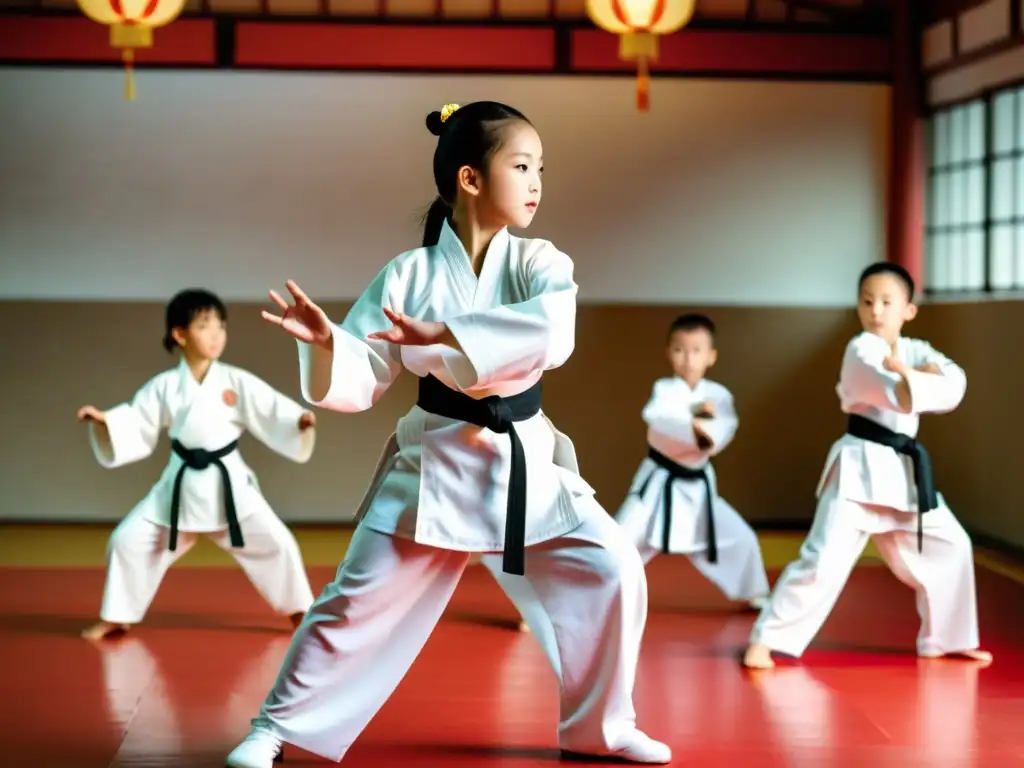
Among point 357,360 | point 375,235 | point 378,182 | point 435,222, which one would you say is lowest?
point 357,360

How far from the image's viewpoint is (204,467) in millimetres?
4465

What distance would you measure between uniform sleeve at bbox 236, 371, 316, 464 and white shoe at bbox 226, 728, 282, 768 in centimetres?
160

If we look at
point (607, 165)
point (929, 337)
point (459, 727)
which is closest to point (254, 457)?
point (607, 165)

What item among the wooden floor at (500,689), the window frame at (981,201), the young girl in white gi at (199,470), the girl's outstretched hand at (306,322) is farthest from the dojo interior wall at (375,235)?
the girl's outstretched hand at (306,322)

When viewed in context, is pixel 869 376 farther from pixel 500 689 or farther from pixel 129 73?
pixel 129 73

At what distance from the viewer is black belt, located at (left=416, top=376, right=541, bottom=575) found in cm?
286

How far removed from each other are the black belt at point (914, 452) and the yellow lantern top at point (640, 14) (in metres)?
2.38

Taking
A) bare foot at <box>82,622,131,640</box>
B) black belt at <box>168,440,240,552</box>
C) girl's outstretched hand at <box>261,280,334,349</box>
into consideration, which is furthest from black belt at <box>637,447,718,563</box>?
girl's outstretched hand at <box>261,280,334,349</box>

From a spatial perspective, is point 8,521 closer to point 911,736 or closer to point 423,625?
point 423,625

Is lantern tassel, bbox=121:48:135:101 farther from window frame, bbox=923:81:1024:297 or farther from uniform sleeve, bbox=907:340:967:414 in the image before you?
uniform sleeve, bbox=907:340:967:414

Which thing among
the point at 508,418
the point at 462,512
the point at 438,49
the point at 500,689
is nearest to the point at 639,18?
the point at 438,49

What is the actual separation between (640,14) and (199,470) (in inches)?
108

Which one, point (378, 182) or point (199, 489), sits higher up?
point (378, 182)

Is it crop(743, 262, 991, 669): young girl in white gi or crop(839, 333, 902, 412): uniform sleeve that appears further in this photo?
crop(743, 262, 991, 669): young girl in white gi
